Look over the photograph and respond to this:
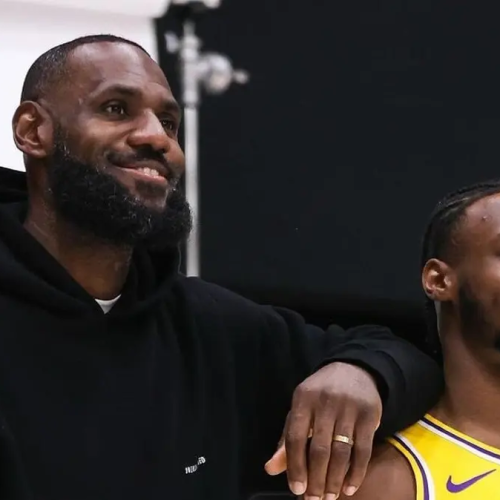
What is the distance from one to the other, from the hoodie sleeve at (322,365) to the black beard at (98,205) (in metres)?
0.22

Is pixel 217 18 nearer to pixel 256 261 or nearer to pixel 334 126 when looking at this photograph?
pixel 334 126

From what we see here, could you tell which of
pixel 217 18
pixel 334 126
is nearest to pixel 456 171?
pixel 334 126

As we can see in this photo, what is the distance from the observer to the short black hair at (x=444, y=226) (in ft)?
3.66

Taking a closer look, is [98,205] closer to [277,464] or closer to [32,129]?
[32,129]

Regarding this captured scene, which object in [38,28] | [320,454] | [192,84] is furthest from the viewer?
[192,84]

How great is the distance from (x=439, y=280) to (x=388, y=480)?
0.81 feet

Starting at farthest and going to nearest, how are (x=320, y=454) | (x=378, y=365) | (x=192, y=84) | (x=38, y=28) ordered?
(x=192, y=84)
(x=38, y=28)
(x=378, y=365)
(x=320, y=454)

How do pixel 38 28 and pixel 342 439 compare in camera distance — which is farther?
pixel 38 28

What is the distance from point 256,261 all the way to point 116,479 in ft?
2.75

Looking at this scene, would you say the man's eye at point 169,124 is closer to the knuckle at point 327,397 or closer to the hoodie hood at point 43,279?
the hoodie hood at point 43,279

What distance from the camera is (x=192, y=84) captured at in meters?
1.73

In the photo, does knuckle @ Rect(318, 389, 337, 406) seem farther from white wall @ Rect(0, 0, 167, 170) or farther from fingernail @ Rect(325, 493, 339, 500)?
white wall @ Rect(0, 0, 167, 170)

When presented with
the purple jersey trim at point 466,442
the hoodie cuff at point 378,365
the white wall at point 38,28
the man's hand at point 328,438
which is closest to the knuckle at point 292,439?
the man's hand at point 328,438

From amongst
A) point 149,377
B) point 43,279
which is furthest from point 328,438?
point 43,279
